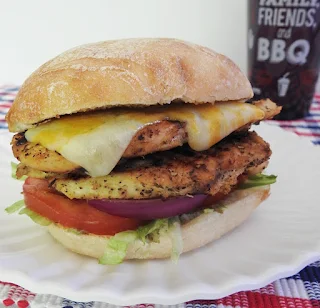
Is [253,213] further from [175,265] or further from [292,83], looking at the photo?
[292,83]

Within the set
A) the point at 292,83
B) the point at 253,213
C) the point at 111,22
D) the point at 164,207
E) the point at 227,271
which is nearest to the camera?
the point at 227,271

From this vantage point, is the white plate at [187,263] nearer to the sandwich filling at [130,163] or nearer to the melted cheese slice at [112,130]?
the sandwich filling at [130,163]

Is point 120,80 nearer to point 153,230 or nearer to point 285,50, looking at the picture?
point 153,230

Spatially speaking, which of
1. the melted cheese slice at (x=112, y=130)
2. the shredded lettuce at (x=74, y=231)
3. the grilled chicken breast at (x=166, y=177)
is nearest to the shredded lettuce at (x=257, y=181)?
the grilled chicken breast at (x=166, y=177)

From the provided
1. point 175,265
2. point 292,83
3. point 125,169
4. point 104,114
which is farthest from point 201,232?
point 292,83

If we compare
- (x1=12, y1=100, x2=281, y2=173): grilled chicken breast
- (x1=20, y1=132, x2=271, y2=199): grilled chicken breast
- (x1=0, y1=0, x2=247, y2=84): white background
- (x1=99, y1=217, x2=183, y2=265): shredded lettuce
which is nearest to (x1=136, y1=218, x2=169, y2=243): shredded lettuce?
(x1=99, y1=217, x2=183, y2=265): shredded lettuce

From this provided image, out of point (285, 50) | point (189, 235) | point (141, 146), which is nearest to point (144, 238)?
point (189, 235)
